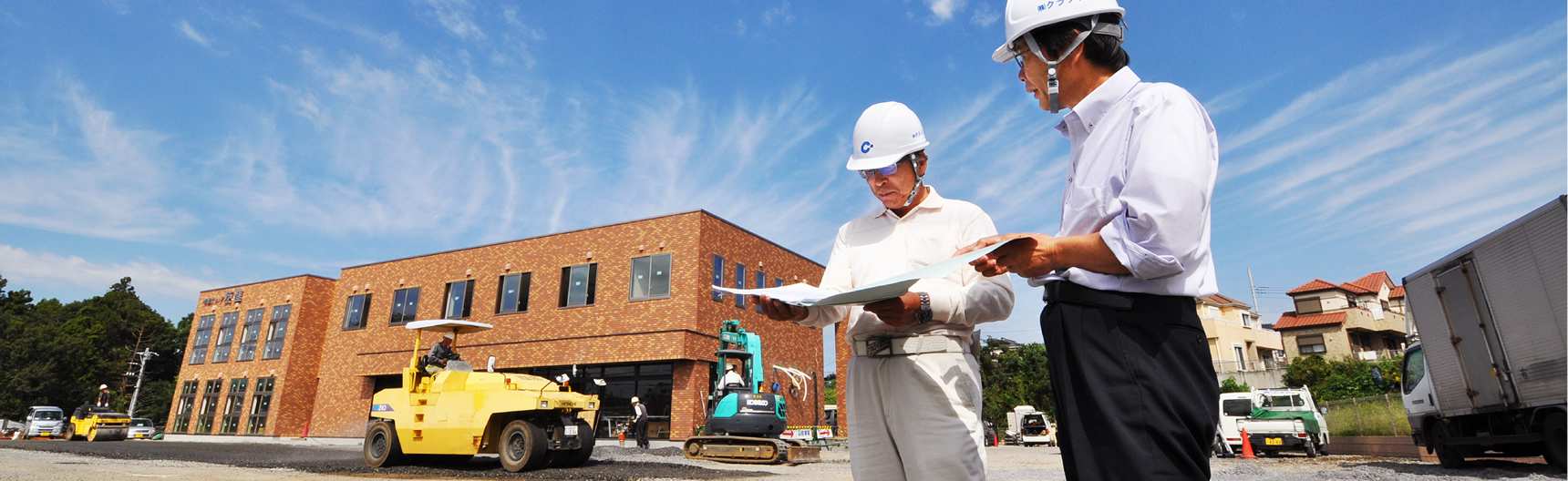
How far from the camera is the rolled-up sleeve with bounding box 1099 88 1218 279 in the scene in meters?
1.28

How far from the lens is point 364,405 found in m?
28.2

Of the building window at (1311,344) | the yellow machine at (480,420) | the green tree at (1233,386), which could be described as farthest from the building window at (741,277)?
the building window at (1311,344)

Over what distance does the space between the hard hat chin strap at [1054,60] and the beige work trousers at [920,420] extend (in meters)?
0.85

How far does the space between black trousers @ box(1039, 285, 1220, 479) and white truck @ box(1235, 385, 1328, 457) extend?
16.7 meters

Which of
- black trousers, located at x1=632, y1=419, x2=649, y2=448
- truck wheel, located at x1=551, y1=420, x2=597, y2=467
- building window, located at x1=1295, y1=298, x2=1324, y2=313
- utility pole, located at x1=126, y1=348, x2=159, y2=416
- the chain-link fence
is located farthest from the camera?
utility pole, located at x1=126, y1=348, x2=159, y2=416

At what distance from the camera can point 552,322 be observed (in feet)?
79.3

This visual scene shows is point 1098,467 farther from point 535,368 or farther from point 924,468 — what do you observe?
point 535,368

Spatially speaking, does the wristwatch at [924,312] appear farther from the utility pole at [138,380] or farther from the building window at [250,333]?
the utility pole at [138,380]

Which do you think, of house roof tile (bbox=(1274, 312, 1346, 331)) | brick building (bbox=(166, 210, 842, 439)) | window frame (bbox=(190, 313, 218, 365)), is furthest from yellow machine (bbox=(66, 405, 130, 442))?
house roof tile (bbox=(1274, 312, 1346, 331))

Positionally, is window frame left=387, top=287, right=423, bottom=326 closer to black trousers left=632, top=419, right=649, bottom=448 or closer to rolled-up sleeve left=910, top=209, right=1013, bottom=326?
black trousers left=632, top=419, right=649, bottom=448

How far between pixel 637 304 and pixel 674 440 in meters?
4.27

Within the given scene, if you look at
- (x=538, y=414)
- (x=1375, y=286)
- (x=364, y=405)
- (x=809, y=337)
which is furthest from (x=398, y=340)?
(x=1375, y=286)

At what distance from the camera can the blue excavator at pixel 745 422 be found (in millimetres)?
13719

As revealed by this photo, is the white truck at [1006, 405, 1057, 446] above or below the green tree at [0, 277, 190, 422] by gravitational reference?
below
